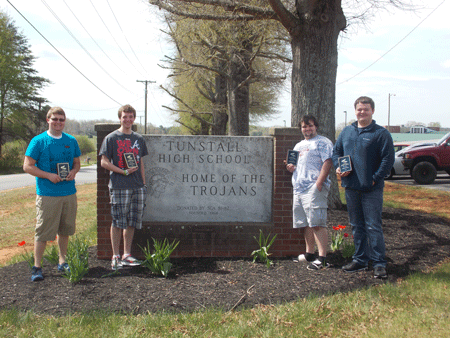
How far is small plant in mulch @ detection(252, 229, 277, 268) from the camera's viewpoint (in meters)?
4.90

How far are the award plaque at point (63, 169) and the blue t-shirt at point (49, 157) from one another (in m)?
0.11

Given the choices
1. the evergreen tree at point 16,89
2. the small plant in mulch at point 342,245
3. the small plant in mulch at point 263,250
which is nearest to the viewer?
the small plant in mulch at point 263,250

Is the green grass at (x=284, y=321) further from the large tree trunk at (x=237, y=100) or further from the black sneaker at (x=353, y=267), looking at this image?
the large tree trunk at (x=237, y=100)

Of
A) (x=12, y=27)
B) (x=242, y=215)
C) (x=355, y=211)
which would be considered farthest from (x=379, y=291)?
(x=12, y=27)

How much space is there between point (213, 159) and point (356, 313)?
260 centimetres

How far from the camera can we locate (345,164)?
4.61 metres

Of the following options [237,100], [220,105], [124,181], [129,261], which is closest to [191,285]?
[129,261]

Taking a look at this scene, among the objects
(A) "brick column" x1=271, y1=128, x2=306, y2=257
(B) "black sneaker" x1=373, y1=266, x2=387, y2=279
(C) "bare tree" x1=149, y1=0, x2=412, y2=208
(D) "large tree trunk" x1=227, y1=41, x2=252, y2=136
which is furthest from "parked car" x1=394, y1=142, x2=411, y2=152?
(B) "black sneaker" x1=373, y1=266, x2=387, y2=279

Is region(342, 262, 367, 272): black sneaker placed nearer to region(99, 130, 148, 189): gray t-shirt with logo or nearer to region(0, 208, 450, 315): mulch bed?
region(0, 208, 450, 315): mulch bed

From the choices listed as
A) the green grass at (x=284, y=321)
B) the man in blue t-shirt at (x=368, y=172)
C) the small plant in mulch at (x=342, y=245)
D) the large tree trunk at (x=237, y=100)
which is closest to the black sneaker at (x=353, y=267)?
the man in blue t-shirt at (x=368, y=172)

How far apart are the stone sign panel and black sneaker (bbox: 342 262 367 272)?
3.80ft

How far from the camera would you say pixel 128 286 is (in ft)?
13.8

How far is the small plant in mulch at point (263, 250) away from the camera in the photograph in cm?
490

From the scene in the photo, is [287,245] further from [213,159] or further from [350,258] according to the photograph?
[213,159]
